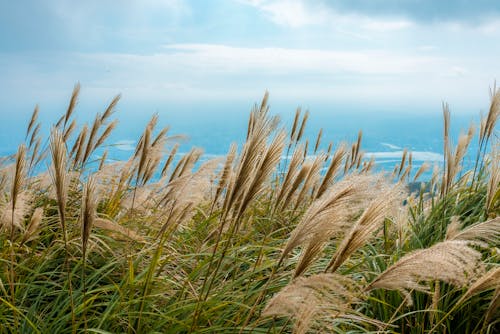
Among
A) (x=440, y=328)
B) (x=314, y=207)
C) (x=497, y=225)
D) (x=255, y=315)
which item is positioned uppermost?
(x=314, y=207)

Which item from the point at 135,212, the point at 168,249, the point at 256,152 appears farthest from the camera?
the point at 135,212

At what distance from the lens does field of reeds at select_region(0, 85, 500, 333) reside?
182 centimetres

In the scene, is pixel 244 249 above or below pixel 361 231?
below

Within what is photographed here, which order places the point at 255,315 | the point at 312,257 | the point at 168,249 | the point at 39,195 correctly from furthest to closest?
1. the point at 39,195
2. the point at 168,249
3. the point at 255,315
4. the point at 312,257

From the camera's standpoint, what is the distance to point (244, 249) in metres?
3.11

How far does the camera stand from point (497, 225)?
7.36 ft

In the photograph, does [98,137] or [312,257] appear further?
[98,137]

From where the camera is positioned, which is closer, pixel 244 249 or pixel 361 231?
pixel 361 231

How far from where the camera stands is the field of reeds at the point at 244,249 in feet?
5.98

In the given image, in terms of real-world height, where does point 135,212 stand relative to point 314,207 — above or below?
below

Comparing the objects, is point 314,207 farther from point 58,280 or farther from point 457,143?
point 457,143

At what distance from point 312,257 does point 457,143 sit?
7.50 feet

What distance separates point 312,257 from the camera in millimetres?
1755

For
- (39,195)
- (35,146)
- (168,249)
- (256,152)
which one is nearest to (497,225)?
(256,152)
